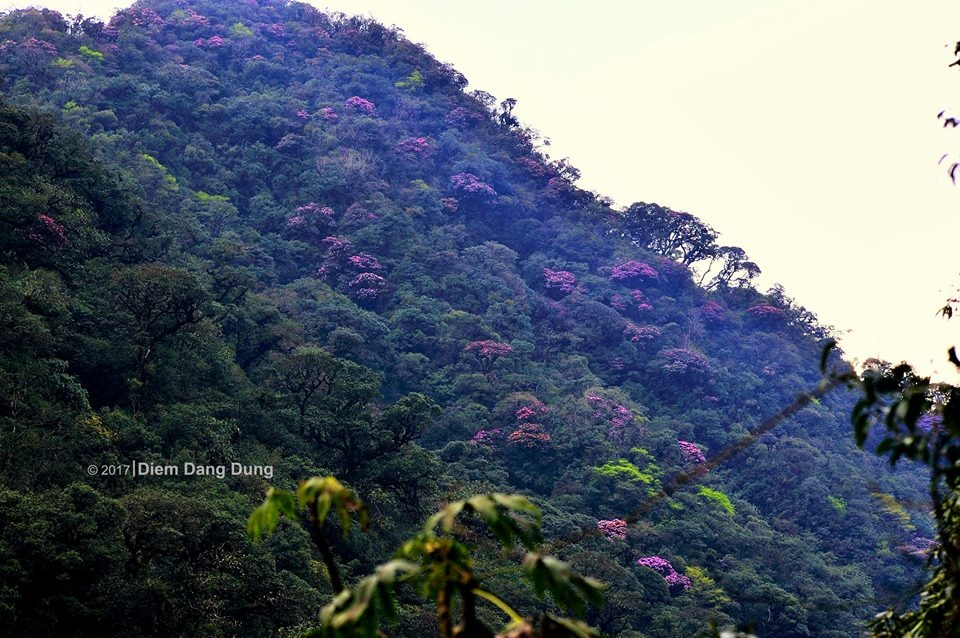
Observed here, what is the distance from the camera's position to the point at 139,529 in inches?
492

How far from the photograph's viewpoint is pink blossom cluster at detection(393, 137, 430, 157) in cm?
3962

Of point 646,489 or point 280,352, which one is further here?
point 646,489

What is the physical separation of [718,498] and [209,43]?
32.7m

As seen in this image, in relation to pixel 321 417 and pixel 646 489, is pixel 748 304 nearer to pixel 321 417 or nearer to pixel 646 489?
pixel 646 489

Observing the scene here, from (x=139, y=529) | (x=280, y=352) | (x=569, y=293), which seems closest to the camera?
(x=139, y=529)

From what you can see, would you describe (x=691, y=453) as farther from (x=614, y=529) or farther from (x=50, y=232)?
(x=50, y=232)

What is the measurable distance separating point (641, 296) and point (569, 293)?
11.4 ft

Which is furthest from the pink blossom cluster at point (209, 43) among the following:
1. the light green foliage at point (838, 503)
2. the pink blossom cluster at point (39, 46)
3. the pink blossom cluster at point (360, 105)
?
the light green foliage at point (838, 503)

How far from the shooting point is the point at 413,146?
3991cm

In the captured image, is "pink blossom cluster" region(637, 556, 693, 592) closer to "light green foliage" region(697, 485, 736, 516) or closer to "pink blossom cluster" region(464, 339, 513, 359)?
"light green foliage" region(697, 485, 736, 516)

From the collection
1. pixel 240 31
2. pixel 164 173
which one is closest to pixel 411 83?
pixel 240 31

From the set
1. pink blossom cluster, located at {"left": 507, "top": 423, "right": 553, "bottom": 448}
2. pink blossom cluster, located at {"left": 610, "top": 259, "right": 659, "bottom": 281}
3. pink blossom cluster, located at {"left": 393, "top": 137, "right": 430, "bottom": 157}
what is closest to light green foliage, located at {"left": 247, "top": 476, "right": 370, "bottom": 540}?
pink blossom cluster, located at {"left": 507, "top": 423, "right": 553, "bottom": 448}

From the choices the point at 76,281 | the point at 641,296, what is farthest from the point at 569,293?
the point at 76,281

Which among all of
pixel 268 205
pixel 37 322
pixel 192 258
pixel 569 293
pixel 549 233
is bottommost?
pixel 37 322
